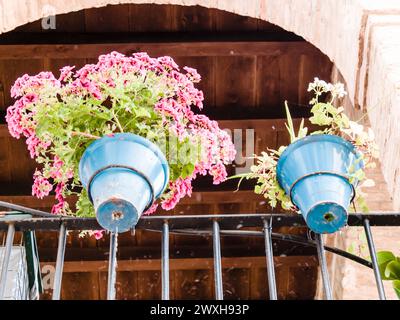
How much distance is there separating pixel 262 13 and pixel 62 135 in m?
1.59

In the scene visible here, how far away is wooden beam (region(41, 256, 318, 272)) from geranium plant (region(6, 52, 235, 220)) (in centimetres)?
362

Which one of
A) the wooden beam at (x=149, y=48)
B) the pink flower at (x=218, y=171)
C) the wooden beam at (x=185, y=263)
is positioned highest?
the wooden beam at (x=149, y=48)

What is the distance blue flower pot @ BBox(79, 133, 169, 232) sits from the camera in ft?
6.78

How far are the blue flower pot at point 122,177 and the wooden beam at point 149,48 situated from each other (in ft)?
10.3

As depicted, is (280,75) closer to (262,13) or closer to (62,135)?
(262,13)

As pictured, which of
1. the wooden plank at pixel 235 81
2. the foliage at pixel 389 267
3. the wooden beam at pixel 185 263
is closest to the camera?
the foliage at pixel 389 267

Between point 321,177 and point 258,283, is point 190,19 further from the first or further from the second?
point 321,177

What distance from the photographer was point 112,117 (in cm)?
248

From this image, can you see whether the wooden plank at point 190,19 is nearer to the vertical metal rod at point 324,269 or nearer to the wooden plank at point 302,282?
the wooden plank at point 302,282

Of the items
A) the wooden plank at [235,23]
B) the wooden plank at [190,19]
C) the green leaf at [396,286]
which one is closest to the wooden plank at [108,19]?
the wooden plank at [190,19]

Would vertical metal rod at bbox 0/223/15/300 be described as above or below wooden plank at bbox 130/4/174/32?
below

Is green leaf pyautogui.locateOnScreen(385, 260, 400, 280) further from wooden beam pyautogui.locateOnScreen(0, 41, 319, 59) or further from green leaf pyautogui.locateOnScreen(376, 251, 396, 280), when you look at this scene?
wooden beam pyautogui.locateOnScreen(0, 41, 319, 59)

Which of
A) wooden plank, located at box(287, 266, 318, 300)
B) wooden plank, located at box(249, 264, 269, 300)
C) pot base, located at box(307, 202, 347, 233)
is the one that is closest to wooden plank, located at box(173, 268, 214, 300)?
wooden plank, located at box(249, 264, 269, 300)

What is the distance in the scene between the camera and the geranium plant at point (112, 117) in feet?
8.20
